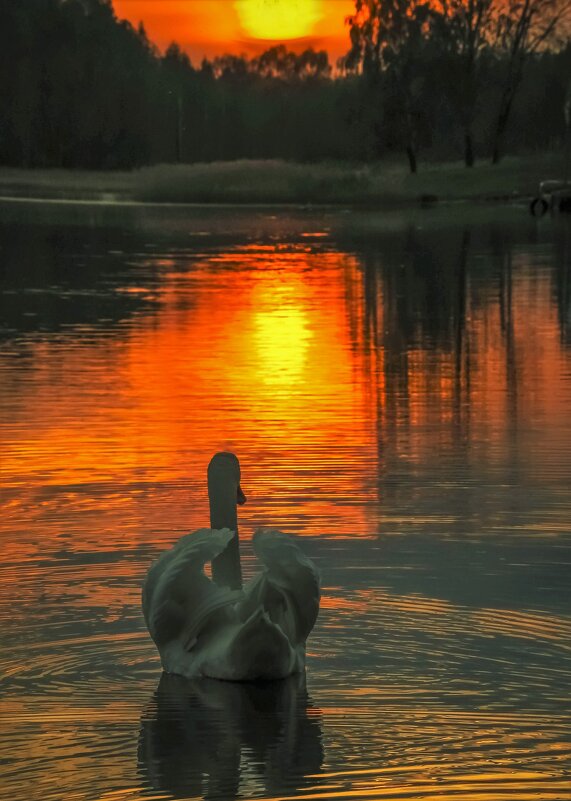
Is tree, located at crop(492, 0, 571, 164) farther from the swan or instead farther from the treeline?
the swan

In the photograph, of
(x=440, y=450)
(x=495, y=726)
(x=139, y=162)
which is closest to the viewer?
(x=495, y=726)

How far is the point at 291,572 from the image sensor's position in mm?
6621

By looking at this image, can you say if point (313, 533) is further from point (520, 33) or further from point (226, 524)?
point (520, 33)

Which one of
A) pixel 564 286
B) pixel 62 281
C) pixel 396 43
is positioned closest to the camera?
pixel 564 286

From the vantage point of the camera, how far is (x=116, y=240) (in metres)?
38.1

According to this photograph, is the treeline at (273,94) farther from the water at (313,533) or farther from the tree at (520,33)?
the water at (313,533)

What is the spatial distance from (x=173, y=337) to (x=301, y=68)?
122828mm

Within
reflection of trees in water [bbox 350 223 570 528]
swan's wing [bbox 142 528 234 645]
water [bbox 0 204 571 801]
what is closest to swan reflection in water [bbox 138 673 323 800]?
water [bbox 0 204 571 801]

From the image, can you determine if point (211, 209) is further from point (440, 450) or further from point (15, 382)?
point (440, 450)

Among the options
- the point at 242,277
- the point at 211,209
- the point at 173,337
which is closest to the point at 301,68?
the point at 211,209

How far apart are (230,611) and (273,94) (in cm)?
13498

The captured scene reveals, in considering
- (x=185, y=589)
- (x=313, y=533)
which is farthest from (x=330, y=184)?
(x=185, y=589)

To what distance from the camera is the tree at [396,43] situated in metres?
72.9

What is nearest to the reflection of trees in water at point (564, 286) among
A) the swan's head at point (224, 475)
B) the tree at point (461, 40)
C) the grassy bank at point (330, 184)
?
the swan's head at point (224, 475)
